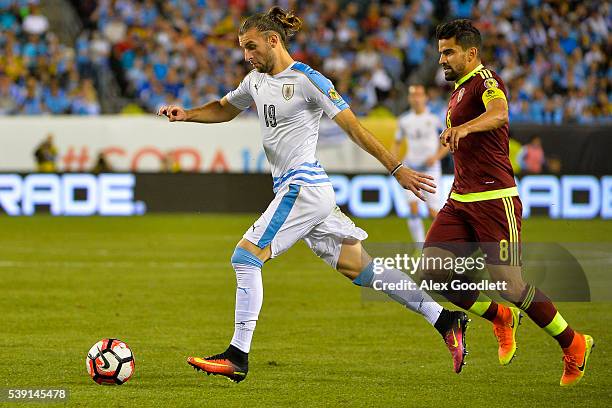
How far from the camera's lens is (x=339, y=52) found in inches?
1008

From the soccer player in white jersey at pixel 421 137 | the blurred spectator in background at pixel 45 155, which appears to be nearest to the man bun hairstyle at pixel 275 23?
the soccer player in white jersey at pixel 421 137

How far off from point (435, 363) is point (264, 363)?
1.20 metres

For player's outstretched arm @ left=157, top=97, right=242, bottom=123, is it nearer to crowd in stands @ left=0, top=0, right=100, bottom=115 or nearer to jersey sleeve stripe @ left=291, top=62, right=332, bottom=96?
jersey sleeve stripe @ left=291, top=62, right=332, bottom=96

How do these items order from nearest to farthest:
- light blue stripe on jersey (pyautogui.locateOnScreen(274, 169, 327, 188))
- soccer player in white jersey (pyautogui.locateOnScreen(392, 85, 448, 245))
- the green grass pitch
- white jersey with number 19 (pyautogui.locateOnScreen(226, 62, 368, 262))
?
1. the green grass pitch
2. white jersey with number 19 (pyautogui.locateOnScreen(226, 62, 368, 262))
3. light blue stripe on jersey (pyautogui.locateOnScreen(274, 169, 327, 188))
4. soccer player in white jersey (pyautogui.locateOnScreen(392, 85, 448, 245))

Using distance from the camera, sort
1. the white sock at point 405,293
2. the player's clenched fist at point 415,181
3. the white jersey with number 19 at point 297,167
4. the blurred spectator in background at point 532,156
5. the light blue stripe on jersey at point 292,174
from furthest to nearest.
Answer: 1. the blurred spectator in background at point 532,156
2. the white sock at point 405,293
3. the light blue stripe on jersey at point 292,174
4. the white jersey with number 19 at point 297,167
5. the player's clenched fist at point 415,181

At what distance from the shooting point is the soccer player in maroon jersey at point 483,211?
7.28 metres

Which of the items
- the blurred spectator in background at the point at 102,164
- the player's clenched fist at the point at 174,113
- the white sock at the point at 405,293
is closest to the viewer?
the white sock at the point at 405,293

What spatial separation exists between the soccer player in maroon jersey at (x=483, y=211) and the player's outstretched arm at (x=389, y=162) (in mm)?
479

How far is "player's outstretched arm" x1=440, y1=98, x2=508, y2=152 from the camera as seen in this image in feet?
22.0

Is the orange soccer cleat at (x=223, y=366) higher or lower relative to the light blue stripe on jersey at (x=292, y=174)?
lower

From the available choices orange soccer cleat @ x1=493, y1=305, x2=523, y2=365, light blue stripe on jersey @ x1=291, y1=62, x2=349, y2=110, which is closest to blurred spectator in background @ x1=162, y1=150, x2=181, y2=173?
orange soccer cleat @ x1=493, y1=305, x2=523, y2=365

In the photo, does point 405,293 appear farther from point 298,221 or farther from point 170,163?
point 170,163

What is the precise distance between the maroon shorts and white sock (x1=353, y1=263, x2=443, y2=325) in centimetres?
34

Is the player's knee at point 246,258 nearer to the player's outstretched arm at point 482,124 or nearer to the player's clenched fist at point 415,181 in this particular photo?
the player's clenched fist at point 415,181
